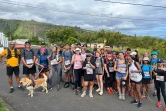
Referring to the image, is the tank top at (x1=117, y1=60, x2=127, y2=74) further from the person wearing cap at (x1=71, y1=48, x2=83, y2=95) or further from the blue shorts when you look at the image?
the person wearing cap at (x1=71, y1=48, x2=83, y2=95)

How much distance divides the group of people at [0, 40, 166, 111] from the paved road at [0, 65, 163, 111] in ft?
0.90

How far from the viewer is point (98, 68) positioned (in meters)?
7.28

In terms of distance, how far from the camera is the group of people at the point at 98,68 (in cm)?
638

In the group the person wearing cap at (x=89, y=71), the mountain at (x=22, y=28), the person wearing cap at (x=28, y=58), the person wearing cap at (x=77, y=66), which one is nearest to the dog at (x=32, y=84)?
the person wearing cap at (x=28, y=58)

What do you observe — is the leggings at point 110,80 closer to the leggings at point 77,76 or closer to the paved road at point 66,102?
the paved road at point 66,102

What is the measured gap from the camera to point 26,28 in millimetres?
151750

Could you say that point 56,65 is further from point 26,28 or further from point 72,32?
point 26,28

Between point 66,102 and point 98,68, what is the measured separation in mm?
1878

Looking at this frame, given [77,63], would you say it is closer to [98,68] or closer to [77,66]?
[77,66]

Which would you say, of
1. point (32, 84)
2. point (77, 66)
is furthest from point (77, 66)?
point (32, 84)

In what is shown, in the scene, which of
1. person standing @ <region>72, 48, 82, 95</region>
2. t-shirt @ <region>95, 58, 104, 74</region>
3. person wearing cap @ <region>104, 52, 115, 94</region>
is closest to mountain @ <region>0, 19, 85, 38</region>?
person standing @ <region>72, 48, 82, 95</region>

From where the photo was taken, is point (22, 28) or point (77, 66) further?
point (22, 28)

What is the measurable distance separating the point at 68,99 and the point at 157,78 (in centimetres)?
321

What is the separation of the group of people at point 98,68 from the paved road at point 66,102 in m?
0.28
